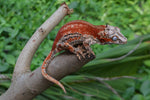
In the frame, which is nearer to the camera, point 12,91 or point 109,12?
point 12,91

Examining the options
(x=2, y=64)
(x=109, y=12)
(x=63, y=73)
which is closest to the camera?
(x=63, y=73)

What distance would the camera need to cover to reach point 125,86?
4.06 feet

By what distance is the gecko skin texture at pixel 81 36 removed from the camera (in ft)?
2.41

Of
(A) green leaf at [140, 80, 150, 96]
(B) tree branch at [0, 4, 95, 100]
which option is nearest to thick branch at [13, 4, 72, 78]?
(B) tree branch at [0, 4, 95, 100]

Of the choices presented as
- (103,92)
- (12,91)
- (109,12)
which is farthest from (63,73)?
(109,12)

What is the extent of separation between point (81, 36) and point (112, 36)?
12 centimetres

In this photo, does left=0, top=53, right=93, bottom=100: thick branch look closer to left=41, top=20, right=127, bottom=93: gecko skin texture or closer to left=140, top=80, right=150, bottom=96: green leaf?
left=41, top=20, right=127, bottom=93: gecko skin texture

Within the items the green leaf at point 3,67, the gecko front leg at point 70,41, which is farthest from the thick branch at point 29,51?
the green leaf at point 3,67

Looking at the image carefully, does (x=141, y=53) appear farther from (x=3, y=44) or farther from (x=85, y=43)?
(x=3, y=44)

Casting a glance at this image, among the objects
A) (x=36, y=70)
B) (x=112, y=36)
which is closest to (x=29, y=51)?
(x=36, y=70)

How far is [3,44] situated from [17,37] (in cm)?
9

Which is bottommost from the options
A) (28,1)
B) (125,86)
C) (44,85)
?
(125,86)

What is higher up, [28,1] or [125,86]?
[28,1]

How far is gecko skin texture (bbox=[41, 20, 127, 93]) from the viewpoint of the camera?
0.74 meters
